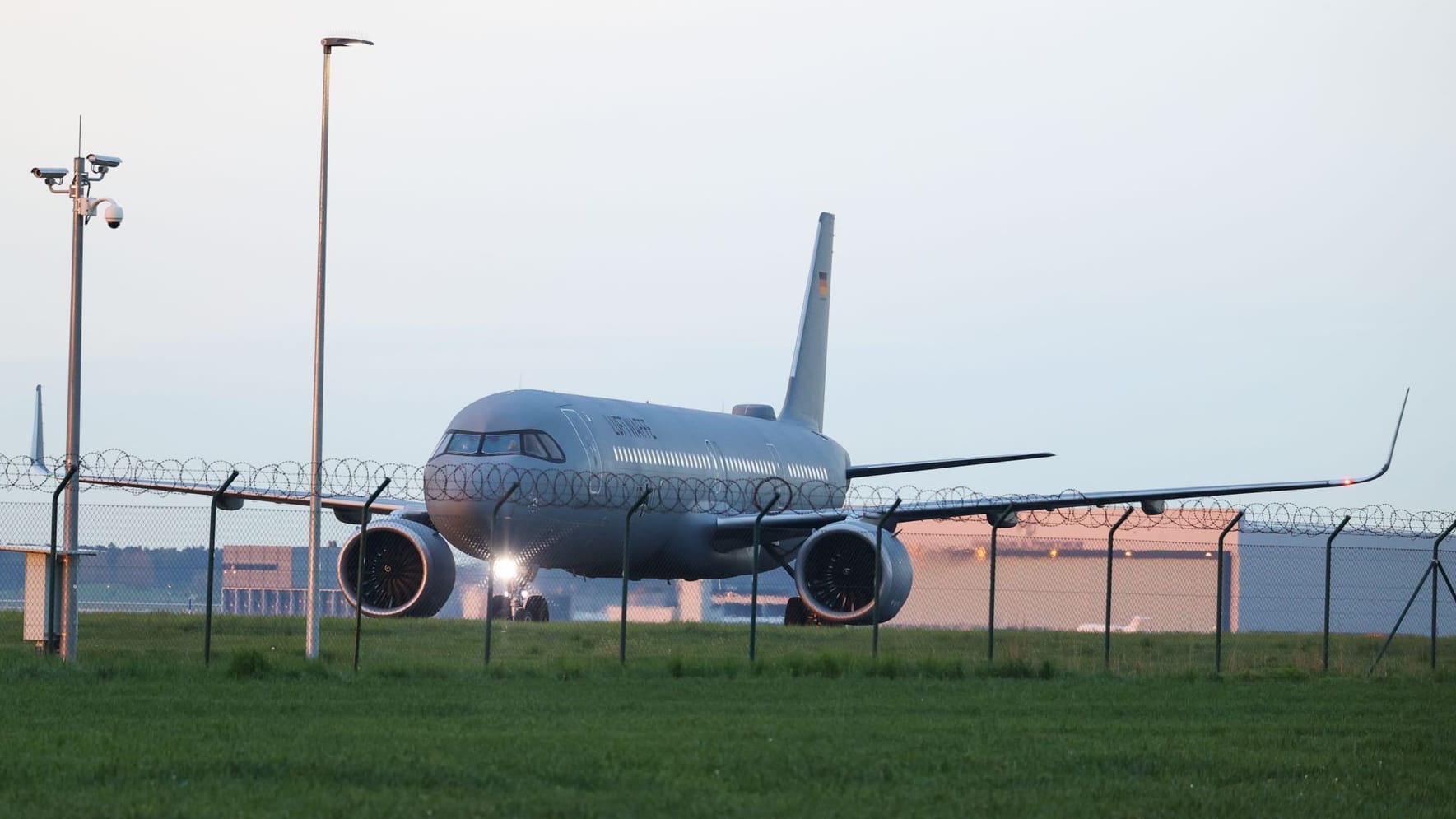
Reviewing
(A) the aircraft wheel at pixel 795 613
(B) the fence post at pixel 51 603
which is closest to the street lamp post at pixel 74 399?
(B) the fence post at pixel 51 603

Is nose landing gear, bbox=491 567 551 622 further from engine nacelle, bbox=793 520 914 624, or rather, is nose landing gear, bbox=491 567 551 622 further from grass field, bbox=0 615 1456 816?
grass field, bbox=0 615 1456 816

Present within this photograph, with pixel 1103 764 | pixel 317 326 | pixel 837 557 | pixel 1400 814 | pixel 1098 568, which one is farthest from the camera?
pixel 1098 568

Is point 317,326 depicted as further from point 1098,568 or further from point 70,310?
point 1098,568

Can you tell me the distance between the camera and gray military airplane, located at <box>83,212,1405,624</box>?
2883cm

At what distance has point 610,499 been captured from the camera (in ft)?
99.8

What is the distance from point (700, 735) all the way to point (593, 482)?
16.6 meters

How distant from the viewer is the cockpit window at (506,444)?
2922cm

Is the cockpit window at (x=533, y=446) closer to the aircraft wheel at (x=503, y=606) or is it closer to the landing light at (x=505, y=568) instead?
the landing light at (x=505, y=568)

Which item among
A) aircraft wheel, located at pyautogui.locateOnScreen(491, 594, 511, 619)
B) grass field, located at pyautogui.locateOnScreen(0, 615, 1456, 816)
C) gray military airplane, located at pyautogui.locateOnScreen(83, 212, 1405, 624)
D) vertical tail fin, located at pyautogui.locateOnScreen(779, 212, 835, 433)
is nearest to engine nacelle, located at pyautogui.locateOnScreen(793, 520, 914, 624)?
gray military airplane, located at pyautogui.locateOnScreen(83, 212, 1405, 624)

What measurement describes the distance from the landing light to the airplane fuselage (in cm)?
20

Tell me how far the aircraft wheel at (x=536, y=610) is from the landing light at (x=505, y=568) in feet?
4.50

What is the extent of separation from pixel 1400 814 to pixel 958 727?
4478 mm

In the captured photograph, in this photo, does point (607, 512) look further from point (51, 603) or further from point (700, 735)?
point (700, 735)

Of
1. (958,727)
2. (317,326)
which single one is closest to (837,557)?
(317,326)
